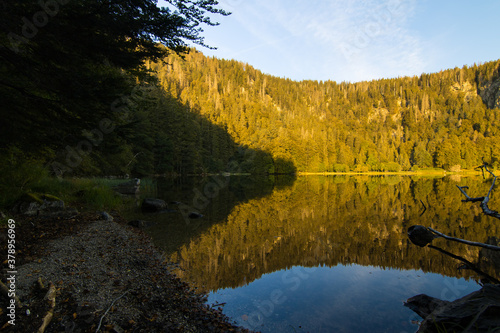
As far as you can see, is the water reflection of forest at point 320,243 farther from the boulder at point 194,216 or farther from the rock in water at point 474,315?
the rock in water at point 474,315

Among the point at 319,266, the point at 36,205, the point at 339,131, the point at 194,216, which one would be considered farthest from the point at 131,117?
the point at 339,131

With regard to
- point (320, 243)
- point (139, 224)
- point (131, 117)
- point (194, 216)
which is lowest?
point (320, 243)

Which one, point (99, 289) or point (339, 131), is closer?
point (99, 289)

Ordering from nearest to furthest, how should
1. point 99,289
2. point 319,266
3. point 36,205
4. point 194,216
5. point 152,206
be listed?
point 99,289 → point 319,266 → point 36,205 → point 194,216 → point 152,206

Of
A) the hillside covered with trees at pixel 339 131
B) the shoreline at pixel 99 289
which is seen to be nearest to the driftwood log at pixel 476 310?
the shoreline at pixel 99 289

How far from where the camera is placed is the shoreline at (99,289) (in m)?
4.05

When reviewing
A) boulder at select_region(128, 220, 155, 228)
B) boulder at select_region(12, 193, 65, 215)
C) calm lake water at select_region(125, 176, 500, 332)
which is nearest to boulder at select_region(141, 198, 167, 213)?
calm lake water at select_region(125, 176, 500, 332)

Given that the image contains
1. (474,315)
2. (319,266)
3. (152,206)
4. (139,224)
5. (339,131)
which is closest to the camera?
(474,315)

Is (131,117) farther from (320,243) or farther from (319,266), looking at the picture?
(319,266)

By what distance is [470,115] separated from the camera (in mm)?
173625

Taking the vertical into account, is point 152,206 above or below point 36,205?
below

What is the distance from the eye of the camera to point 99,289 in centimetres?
520

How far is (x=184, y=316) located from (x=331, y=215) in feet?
48.7

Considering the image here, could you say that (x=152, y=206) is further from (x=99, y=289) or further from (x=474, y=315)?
(x=474, y=315)
